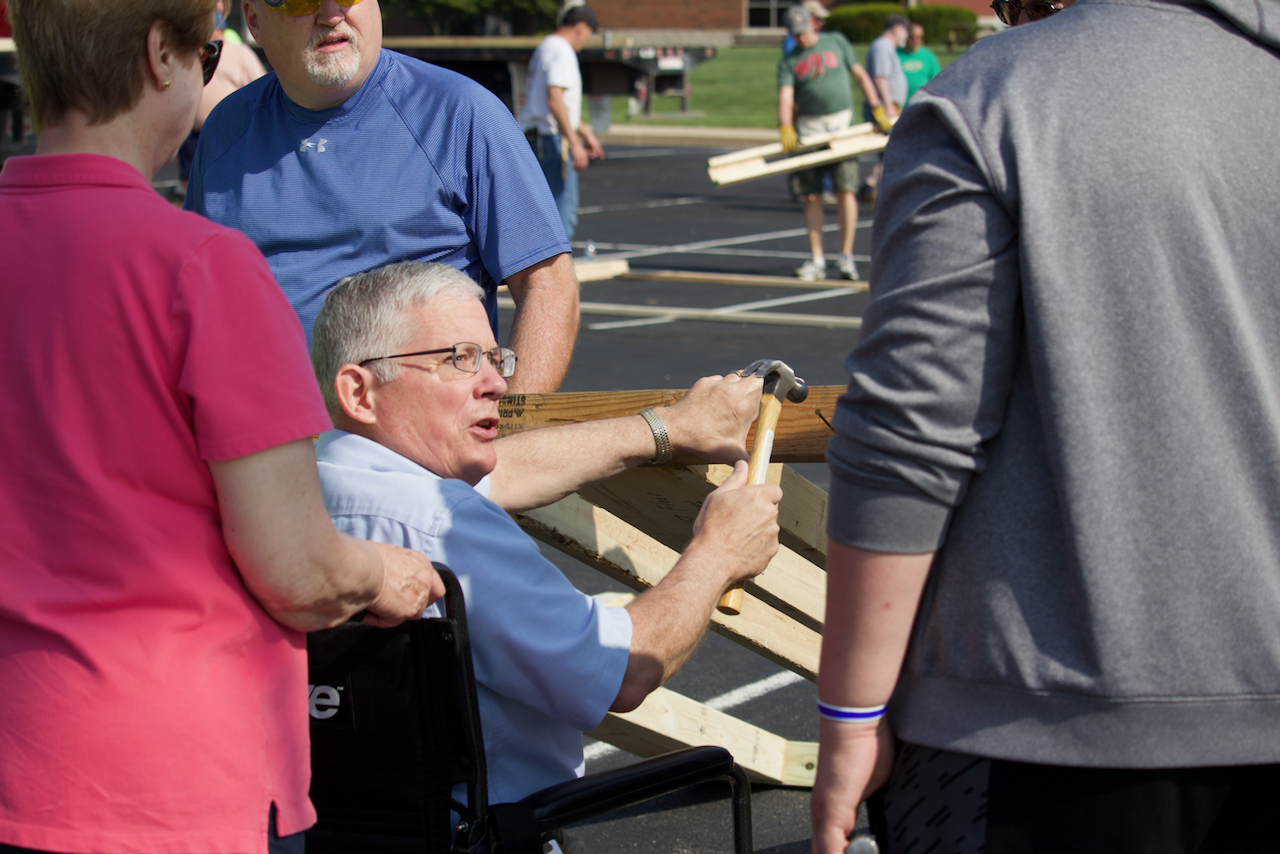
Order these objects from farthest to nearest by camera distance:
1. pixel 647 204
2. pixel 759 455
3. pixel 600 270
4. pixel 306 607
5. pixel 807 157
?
pixel 647 204
pixel 600 270
pixel 807 157
pixel 759 455
pixel 306 607

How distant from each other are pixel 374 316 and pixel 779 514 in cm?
91

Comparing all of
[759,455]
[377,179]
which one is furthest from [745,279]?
[759,455]

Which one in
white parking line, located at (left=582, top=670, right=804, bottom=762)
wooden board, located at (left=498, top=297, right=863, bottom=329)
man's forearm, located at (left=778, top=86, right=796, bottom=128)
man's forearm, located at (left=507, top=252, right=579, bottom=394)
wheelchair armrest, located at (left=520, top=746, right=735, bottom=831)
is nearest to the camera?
wheelchair armrest, located at (left=520, top=746, right=735, bottom=831)

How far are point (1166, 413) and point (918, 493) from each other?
0.23 m

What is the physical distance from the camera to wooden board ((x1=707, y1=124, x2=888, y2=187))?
395 inches

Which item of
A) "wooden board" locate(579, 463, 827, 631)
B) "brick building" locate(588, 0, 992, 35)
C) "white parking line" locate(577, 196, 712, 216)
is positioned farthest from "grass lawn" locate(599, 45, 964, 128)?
"wooden board" locate(579, 463, 827, 631)

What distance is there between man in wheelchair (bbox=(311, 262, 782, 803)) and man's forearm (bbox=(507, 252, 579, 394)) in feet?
1.88

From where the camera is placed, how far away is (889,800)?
1.40 m

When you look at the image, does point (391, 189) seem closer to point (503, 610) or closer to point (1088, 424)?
point (503, 610)

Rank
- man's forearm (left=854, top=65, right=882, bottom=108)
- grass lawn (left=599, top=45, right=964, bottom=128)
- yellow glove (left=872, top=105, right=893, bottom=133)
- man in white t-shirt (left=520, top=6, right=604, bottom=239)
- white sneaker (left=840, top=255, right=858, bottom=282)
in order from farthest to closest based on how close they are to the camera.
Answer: grass lawn (left=599, top=45, right=964, bottom=128) → man's forearm (left=854, top=65, right=882, bottom=108) → white sneaker (left=840, top=255, right=858, bottom=282) → yellow glove (left=872, top=105, right=893, bottom=133) → man in white t-shirt (left=520, top=6, right=604, bottom=239)

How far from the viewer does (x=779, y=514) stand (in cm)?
251

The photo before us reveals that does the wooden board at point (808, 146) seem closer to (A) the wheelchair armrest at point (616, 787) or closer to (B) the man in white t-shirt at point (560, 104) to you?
(B) the man in white t-shirt at point (560, 104)

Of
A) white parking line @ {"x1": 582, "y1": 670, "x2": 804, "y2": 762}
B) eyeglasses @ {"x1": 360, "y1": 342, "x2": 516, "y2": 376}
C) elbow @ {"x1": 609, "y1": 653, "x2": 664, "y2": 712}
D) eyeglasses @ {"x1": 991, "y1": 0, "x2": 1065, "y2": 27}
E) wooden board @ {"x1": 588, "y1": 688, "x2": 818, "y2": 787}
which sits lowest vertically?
white parking line @ {"x1": 582, "y1": 670, "x2": 804, "y2": 762}

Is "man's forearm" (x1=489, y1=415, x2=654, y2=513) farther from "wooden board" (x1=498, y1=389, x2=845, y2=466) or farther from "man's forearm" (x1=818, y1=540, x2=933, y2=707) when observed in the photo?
"man's forearm" (x1=818, y1=540, x2=933, y2=707)
